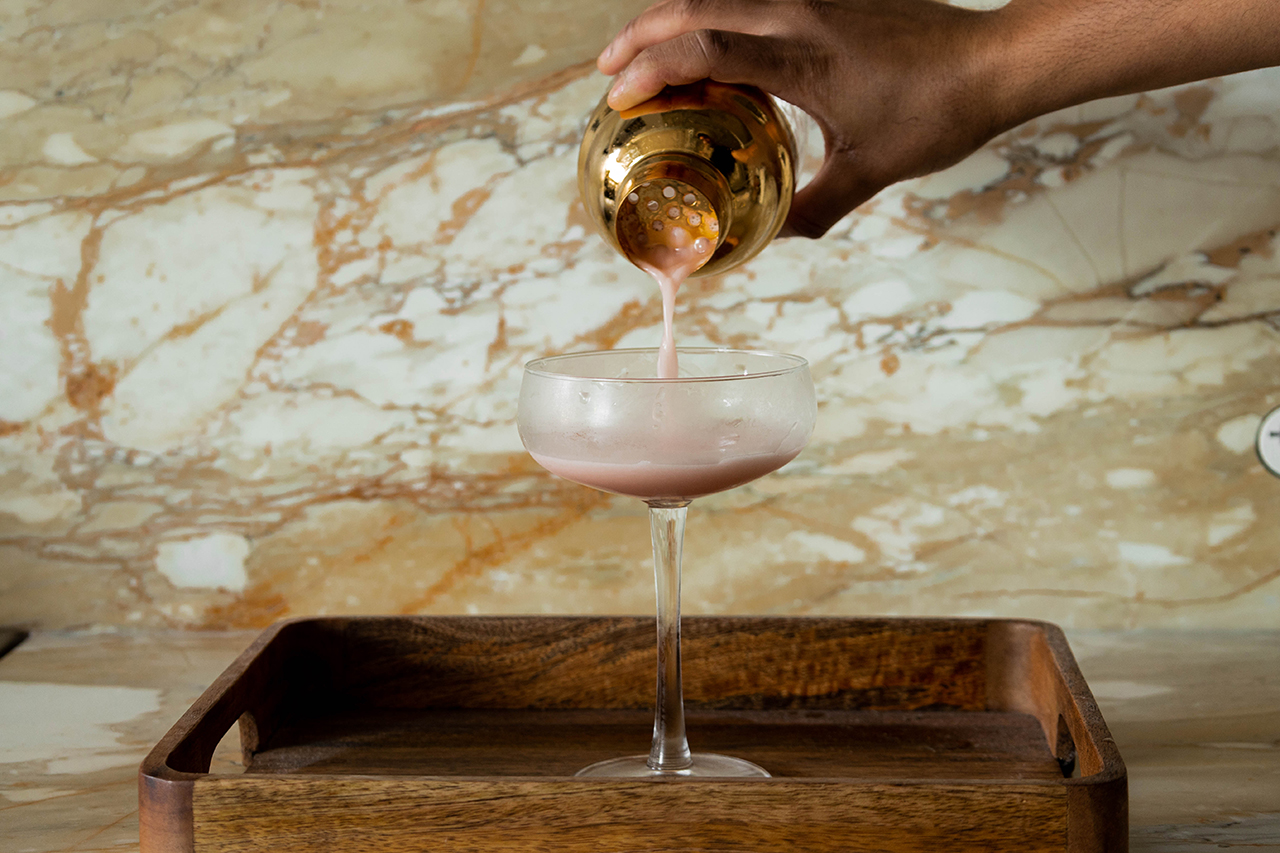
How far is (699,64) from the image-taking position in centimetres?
83

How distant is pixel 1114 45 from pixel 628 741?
0.70m

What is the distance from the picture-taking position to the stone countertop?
2.82 ft

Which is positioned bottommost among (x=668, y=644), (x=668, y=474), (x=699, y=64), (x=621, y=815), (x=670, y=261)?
(x=621, y=815)

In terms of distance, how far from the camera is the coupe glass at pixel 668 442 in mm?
811

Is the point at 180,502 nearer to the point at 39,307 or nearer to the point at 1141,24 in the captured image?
the point at 39,307

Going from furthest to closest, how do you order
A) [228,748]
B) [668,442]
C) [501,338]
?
1. [501,338]
2. [228,748]
3. [668,442]

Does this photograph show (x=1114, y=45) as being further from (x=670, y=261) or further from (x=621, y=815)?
(x=621, y=815)

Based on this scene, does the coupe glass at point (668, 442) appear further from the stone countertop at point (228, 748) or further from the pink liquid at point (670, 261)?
the stone countertop at point (228, 748)

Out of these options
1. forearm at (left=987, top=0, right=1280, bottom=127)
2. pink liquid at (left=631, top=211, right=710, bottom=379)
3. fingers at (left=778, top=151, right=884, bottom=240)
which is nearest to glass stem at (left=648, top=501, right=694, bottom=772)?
pink liquid at (left=631, top=211, right=710, bottom=379)

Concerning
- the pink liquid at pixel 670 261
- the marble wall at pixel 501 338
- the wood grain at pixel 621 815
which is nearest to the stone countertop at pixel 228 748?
the marble wall at pixel 501 338

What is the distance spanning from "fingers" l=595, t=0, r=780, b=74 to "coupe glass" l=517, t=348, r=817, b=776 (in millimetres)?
264

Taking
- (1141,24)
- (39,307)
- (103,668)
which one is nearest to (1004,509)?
(1141,24)

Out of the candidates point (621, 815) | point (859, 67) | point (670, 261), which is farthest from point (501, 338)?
point (621, 815)

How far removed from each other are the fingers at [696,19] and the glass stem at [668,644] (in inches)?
14.4
